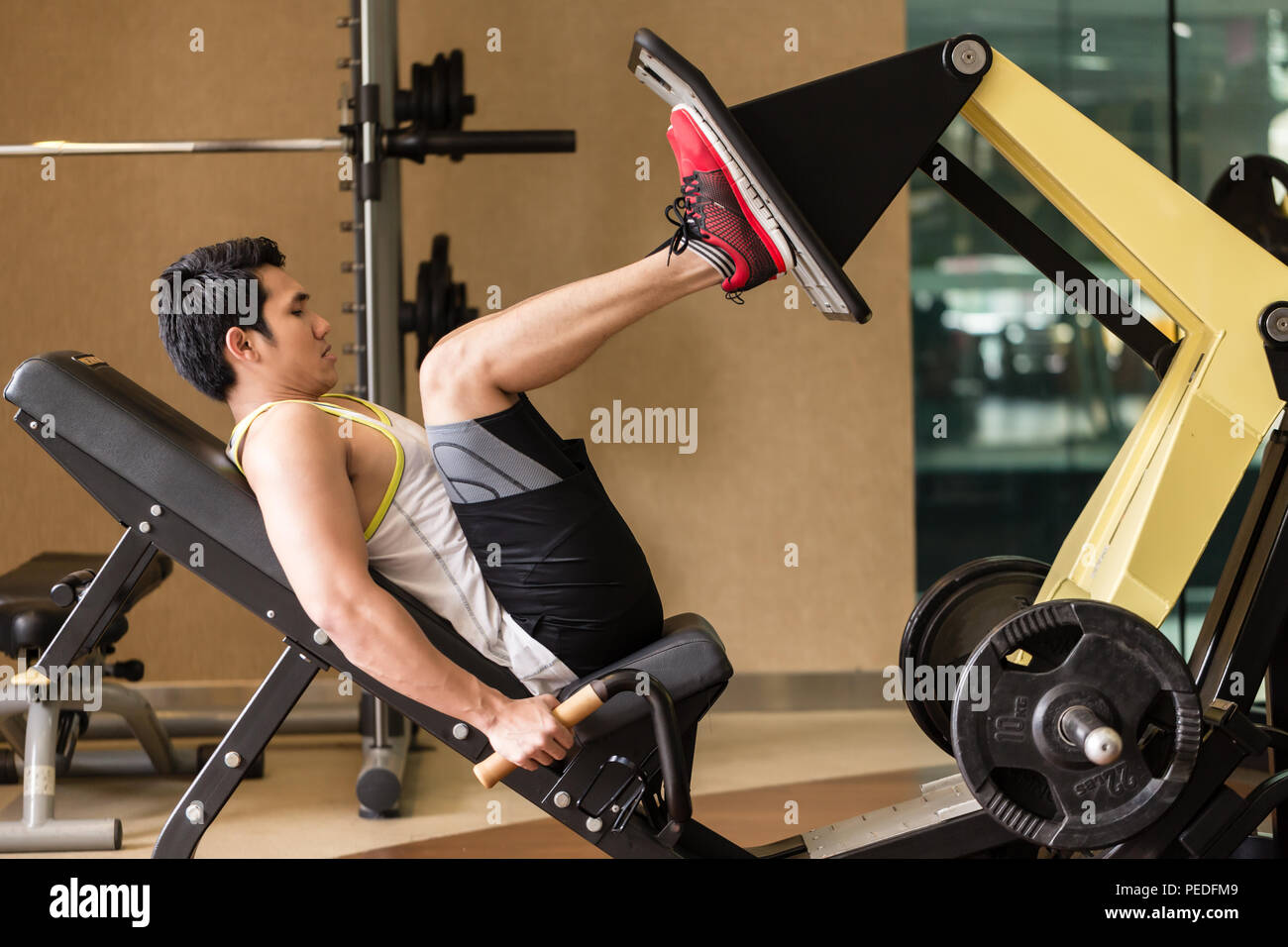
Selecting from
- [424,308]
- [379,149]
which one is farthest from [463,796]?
[379,149]

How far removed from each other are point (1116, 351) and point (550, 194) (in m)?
1.78

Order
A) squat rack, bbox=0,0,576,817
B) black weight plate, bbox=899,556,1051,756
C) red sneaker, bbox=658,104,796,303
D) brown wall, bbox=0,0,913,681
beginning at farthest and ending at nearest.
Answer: brown wall, bbox=0,0,913,681 < squat rack, bbox=0,0,576,817 < black weight plate, bbox=899,556,1051,756 < red sneaker, bbox=658,104,796,303

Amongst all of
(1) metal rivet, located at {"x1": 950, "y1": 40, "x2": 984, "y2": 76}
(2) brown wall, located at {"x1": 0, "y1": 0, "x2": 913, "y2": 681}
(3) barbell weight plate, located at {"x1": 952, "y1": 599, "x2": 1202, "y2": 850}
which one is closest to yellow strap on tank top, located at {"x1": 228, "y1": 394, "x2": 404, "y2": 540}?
(3) barbell weight plate, located at {"x1": 952, "y1": 599, "x2": 1202, "y2": 850}

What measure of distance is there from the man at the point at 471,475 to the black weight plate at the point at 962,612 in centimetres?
48

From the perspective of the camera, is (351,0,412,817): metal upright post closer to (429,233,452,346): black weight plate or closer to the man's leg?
(429,233,452,346): black weight plate

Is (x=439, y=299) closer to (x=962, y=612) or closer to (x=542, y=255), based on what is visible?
(x=542, y=255)

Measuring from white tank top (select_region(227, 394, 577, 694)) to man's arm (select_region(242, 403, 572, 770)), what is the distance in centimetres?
9

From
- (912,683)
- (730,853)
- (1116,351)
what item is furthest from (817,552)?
(730,853)

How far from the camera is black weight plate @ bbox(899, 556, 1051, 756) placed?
1875 millimetres

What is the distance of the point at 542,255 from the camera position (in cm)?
348

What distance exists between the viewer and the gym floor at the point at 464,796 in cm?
237

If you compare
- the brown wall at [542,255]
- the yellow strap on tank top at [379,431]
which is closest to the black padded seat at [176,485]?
the yellow strap on tank top at [379,431]

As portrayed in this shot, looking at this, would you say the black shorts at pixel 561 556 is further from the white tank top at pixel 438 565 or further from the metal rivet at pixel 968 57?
the metal rivet at pixel 968 57
